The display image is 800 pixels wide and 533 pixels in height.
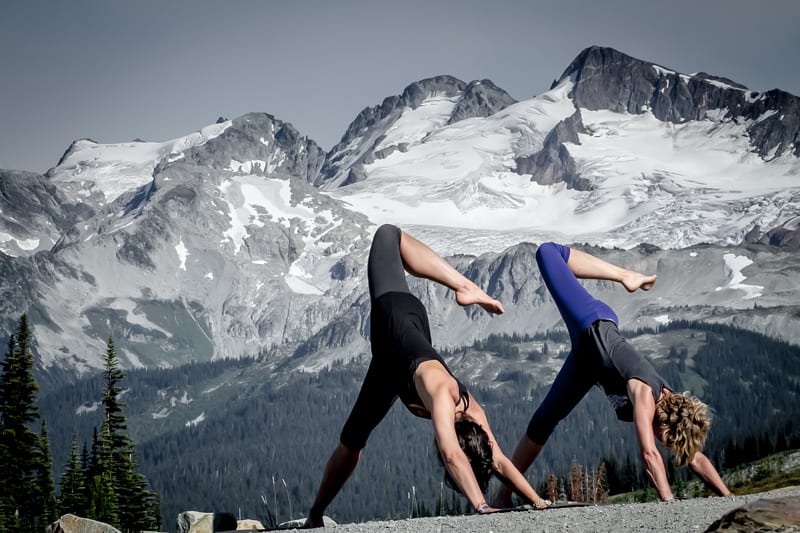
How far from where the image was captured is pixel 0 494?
60.2 meters

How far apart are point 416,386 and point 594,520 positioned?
2611mm

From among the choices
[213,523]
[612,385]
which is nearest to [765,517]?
[612,385]

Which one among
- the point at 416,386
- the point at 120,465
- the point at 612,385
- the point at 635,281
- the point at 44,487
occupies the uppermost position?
the point at 120,465

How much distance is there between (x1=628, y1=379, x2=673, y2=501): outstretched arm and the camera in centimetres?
1459

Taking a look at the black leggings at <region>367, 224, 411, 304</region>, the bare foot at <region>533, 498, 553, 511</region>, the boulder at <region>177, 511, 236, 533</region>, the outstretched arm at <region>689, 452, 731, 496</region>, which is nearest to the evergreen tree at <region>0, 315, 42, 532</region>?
the boulder at <region>177, 511, 236, 533</region>

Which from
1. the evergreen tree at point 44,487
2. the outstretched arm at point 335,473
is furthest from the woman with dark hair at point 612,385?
the evergreen tree at point 44,487

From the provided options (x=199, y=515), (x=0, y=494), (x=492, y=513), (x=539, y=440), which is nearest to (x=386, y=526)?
(x=492, y=513)

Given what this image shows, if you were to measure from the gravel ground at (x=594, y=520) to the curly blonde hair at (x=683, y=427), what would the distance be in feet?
2.29

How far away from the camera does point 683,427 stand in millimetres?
14383

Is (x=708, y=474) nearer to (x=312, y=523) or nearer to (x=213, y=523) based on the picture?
(x=312, y=523)

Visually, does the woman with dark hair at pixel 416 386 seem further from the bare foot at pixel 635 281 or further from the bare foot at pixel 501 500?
the bare foot at pixel 635 281

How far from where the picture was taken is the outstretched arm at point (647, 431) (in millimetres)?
14594

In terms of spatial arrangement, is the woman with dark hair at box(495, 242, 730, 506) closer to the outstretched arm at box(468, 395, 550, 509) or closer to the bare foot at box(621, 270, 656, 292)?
the bare foot at box(621, 270, 656, 292)

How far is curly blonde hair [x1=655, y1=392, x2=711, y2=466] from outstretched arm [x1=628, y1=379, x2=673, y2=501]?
0.53 ft
